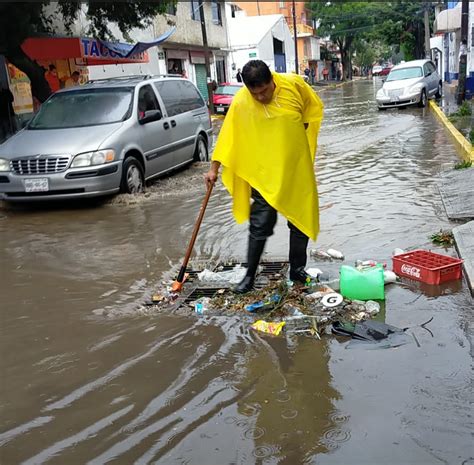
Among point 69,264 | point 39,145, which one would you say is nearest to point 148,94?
point 39,145

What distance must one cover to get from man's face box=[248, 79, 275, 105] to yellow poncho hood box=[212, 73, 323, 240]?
1.6 inches

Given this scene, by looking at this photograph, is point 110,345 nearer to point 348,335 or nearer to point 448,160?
point 348,335

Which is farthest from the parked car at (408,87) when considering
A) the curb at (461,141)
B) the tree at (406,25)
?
the tree at (406,25)

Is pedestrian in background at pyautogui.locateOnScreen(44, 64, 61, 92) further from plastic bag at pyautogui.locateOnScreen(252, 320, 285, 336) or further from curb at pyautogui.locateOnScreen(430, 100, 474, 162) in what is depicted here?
plastic bag at pyautogui.locateOnScreen(252, 320, 285, 336)

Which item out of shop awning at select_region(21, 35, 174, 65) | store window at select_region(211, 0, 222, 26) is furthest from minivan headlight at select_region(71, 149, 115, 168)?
store window at select_region(211, 0, 222, 26)

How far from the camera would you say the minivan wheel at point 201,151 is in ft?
37.5

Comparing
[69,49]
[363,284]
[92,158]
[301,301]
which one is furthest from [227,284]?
[69,49]

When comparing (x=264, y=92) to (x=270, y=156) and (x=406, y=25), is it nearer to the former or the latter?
(x=270, y=156)

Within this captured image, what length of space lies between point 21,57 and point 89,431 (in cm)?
1156

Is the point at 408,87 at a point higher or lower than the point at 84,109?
lower

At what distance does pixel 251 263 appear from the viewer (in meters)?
4.62

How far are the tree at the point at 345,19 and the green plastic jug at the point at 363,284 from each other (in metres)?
57.3

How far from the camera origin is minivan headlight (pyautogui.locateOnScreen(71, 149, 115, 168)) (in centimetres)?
800

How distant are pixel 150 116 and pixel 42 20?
7863mm
